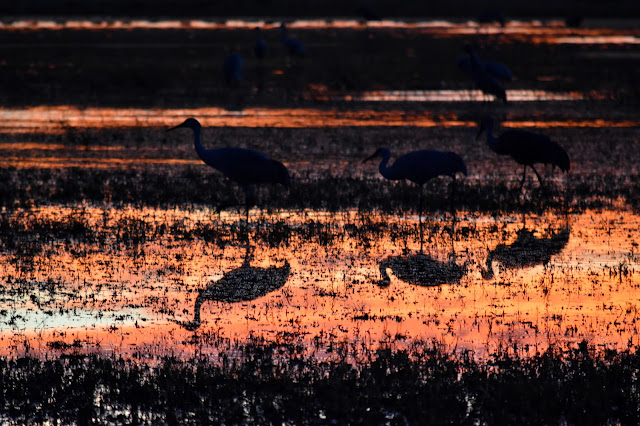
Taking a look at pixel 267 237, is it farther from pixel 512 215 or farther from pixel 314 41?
pixel 314 41

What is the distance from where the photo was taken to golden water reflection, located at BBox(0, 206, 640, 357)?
7.98 metres

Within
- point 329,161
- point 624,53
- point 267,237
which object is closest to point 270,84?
point 329,161

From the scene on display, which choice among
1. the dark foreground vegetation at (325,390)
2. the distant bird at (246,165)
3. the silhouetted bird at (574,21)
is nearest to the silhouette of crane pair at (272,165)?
the distant bird at (246,165)

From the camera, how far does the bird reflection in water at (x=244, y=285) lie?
29.4 feet

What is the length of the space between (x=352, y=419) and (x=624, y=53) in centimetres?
2958

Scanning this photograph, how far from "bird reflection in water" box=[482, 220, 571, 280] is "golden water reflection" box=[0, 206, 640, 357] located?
0.03m

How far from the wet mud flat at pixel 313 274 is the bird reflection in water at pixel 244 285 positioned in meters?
0.03

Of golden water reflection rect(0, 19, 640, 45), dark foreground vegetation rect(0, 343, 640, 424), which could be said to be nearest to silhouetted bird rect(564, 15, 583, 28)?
golden water reflection rect(0, 19, 640, 45)

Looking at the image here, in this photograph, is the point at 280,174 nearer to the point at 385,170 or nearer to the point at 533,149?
the point at 385,170

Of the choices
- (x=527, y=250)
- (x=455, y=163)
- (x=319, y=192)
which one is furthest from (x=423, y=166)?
(x=527, y=250)

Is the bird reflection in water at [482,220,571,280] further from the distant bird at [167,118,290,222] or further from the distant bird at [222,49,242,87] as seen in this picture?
the distant bird at [222,49,242,87]

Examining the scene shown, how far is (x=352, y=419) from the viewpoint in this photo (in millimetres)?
6250

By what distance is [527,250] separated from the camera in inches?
424

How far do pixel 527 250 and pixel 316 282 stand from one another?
8.11 ft
